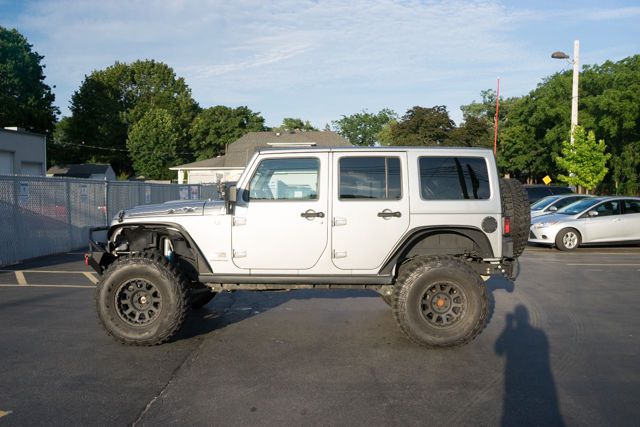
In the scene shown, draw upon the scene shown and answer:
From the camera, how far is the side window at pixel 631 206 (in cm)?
1523

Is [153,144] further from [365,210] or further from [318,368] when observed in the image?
[318,368]

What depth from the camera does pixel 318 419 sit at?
167 inches

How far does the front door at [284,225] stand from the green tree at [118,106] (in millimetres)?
67596

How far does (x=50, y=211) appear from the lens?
541 inches

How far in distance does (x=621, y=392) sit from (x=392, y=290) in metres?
2.37

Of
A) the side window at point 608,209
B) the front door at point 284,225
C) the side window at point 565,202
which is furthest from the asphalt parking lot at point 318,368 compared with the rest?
the side window at point 565,202

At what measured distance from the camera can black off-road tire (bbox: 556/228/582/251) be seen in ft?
49.4

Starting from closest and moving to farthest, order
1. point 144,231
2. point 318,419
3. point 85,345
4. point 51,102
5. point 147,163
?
point 318,419, point 85,345, point 144,231, point 51,102, point 147,163

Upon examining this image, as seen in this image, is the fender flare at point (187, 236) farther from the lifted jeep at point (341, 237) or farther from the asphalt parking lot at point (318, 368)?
the asphalt parking lot at point (318, 368)

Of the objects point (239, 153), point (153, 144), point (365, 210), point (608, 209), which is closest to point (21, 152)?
point (239, 153)

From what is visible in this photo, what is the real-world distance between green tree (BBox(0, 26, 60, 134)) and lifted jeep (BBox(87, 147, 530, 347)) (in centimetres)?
5256

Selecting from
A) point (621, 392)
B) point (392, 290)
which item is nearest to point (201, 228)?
point (392, 290)

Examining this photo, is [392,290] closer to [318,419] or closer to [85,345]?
[318,419]

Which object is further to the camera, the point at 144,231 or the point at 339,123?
the point at 339,123
